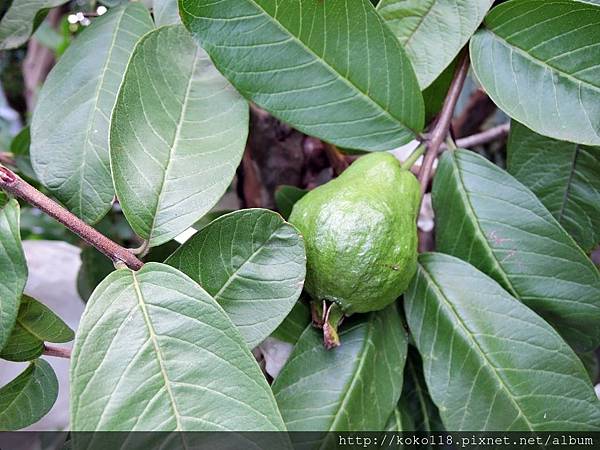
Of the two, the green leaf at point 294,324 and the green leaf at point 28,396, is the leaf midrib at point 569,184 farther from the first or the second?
the green leaf at point 28,396

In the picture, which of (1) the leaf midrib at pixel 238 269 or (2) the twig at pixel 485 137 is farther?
(2) the twig at pixel 485 137

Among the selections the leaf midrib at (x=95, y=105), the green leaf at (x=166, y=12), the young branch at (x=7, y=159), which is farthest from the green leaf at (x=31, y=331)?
the young branch at (x=7, y=159)

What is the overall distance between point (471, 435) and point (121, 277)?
36 cm

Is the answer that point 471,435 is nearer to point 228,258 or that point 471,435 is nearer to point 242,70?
point 228,258

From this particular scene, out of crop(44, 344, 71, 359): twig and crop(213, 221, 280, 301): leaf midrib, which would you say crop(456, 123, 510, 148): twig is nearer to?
crop(213, 221, 280, 301): leaf midrib

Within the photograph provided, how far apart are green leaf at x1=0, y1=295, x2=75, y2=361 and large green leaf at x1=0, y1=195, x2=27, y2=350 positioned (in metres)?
0.05

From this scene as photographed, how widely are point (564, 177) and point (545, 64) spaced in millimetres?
169

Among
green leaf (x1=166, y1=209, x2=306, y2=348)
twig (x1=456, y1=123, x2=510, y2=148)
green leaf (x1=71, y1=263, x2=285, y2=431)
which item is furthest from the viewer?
twig (x1=456, y1=123, x2=510, y2=148)

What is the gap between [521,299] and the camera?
617 millimetres

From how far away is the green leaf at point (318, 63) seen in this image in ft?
1.84

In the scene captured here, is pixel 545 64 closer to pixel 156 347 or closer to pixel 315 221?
pixel 315 221

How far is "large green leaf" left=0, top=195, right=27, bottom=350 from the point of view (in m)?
0.48

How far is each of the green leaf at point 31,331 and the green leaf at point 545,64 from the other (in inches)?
19.6

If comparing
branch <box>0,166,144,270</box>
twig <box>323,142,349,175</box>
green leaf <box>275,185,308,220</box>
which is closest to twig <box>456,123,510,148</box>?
twig <box>323,142,349,175</box>
